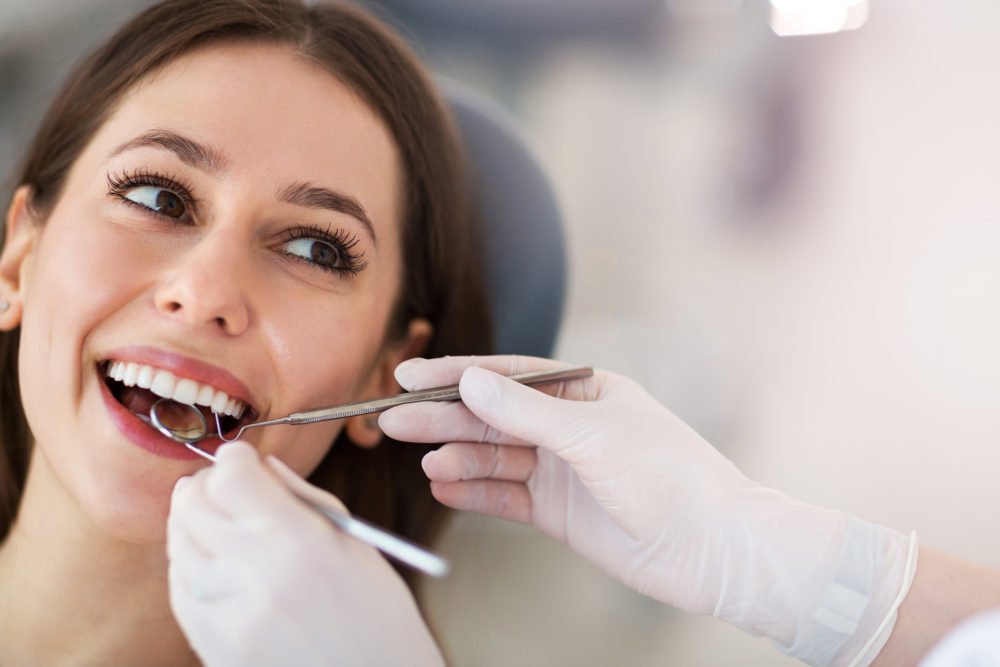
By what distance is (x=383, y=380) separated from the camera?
1.47 meters

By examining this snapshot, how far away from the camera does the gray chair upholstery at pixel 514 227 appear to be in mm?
1788

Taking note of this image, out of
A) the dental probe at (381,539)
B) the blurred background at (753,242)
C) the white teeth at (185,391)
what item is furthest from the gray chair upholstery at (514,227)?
the dental probe at (381,539)

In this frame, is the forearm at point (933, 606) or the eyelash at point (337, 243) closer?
the forearm at point (933, 606)

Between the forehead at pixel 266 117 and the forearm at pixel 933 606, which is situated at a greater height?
the forehead at pixel 266 117

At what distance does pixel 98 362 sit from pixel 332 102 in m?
0.57

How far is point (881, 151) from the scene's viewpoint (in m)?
2.27

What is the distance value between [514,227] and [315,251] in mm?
651

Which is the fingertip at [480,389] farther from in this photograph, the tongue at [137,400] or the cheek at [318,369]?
the tongue at [137,400]

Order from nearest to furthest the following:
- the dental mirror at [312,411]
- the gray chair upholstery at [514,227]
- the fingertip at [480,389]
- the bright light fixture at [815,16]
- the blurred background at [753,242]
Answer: the dental mirror at [312,411]
the fingertip at [480,389]
the gray chair upholstery at [514,227]
the blurred background at [753,242]
the bright light fixture at [815,16]

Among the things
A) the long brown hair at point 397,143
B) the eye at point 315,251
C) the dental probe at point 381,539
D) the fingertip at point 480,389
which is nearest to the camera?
the dental probe at point 381,539

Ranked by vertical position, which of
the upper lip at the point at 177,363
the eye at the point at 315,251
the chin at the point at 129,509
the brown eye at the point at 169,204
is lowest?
the chin at the point at 129,509

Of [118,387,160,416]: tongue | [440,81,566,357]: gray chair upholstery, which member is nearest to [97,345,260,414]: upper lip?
[118,387,160,416]: tongue

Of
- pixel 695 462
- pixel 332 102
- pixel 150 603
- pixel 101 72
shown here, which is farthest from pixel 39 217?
pixel 695 462

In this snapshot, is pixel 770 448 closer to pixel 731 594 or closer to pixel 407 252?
pixel 731 594
